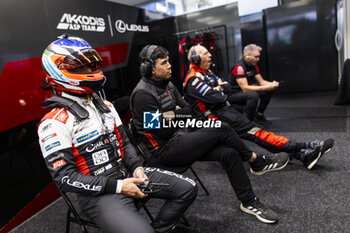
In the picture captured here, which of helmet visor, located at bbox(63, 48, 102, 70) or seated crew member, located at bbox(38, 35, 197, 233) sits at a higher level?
helmet visor, located at bbox(63, 48, 102, 70)

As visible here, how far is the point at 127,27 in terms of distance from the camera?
12.0 ft

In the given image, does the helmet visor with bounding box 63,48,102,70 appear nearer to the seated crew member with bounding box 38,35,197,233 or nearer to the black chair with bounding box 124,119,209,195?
the seated crew member with bounding box 38,35,197,233

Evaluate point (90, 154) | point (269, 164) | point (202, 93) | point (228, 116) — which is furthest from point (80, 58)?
point (269, 164)

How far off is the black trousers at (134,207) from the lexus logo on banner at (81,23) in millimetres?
2045

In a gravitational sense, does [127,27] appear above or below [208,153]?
above

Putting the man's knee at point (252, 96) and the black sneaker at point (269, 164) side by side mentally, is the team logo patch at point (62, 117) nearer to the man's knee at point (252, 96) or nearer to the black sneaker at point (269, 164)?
the black sneaker at point (269, 164)

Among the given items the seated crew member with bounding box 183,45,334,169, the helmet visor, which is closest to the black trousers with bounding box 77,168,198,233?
the helmet visor

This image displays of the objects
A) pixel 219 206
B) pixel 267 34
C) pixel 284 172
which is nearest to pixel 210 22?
pixel 267 34

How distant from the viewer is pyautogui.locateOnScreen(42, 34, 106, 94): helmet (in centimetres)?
124

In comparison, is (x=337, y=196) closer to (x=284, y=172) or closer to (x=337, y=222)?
(x=337, y=222)

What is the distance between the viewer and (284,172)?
2359 millimetres

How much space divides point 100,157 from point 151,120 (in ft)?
1.58

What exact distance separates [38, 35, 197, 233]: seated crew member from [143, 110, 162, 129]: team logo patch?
10.3 inches

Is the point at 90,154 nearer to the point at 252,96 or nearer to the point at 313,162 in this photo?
the point at 313,162
